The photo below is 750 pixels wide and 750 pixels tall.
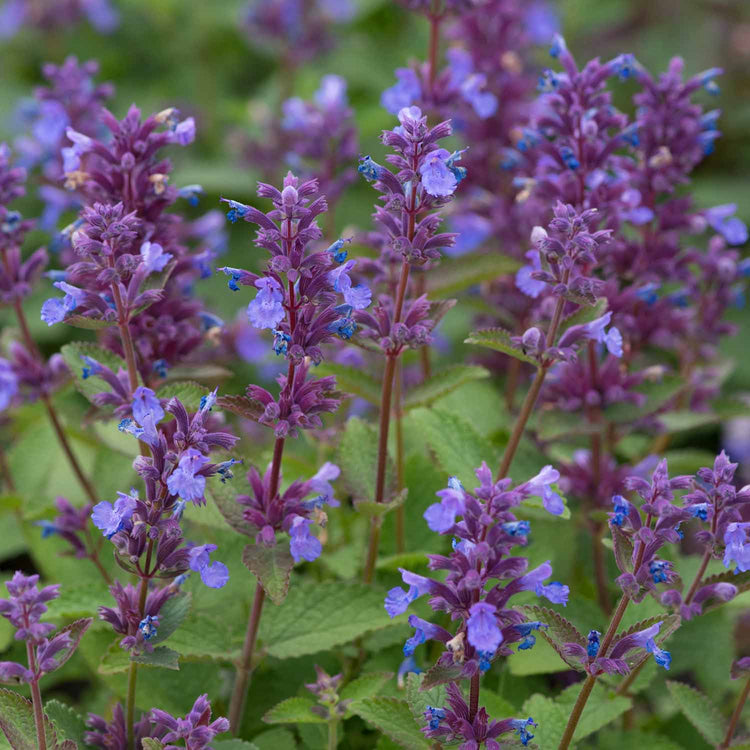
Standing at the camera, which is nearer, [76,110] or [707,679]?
[707,679]

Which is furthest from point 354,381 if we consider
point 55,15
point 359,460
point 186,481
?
point 55,15

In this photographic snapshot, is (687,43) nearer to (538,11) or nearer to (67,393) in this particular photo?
(538,11)

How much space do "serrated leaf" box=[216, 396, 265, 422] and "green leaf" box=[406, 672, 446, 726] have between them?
61 centimetres

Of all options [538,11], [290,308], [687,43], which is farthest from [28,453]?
[687,43]

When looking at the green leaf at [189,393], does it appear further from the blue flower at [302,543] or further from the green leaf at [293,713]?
the green leaf at [293,713]

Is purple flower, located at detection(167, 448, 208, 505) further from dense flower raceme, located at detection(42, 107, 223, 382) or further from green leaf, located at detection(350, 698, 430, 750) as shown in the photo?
green leaf, located at detection(350, 698, 430, 750)

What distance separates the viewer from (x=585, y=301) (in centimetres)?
207

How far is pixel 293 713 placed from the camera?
84.3 inches

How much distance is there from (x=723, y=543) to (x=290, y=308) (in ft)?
3.17

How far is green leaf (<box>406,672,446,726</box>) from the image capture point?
1.88 metres

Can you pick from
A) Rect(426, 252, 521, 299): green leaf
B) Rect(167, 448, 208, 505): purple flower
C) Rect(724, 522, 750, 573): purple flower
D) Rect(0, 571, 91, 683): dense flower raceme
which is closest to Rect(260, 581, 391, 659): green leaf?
Rect(0, 571, 91, 683): dense flower raceme

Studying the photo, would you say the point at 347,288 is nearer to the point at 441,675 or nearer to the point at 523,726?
the point at 441,675

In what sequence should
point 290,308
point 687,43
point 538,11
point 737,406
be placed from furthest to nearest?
point 687,43 < point 538,11 < point 737,406 < point 290,308

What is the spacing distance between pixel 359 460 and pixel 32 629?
0.97 meters
